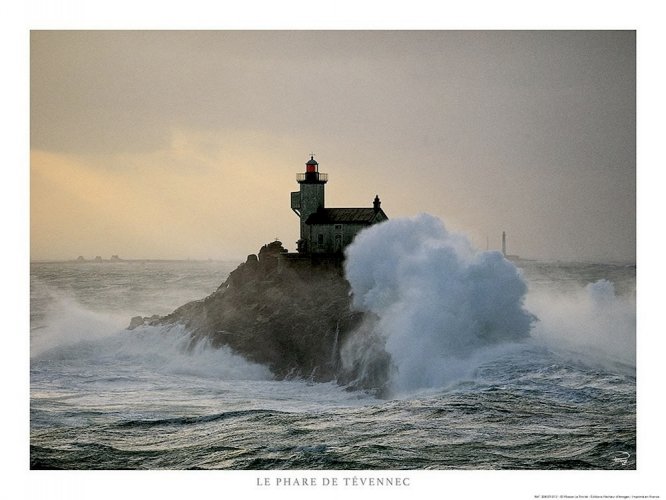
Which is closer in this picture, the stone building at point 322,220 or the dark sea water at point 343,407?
the dark sea water at point 343,407

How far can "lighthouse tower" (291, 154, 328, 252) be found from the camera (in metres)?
26.5

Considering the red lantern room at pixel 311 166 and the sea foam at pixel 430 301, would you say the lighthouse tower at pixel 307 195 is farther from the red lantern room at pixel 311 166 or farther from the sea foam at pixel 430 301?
the sea foam at pixel 430 301

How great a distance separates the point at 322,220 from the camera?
89.4ft

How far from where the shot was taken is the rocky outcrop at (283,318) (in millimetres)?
24641

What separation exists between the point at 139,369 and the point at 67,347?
10.4 ft

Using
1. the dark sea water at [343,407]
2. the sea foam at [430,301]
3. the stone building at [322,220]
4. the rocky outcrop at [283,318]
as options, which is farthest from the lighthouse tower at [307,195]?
the dark sea water at [343,407]

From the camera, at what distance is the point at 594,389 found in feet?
64.9
